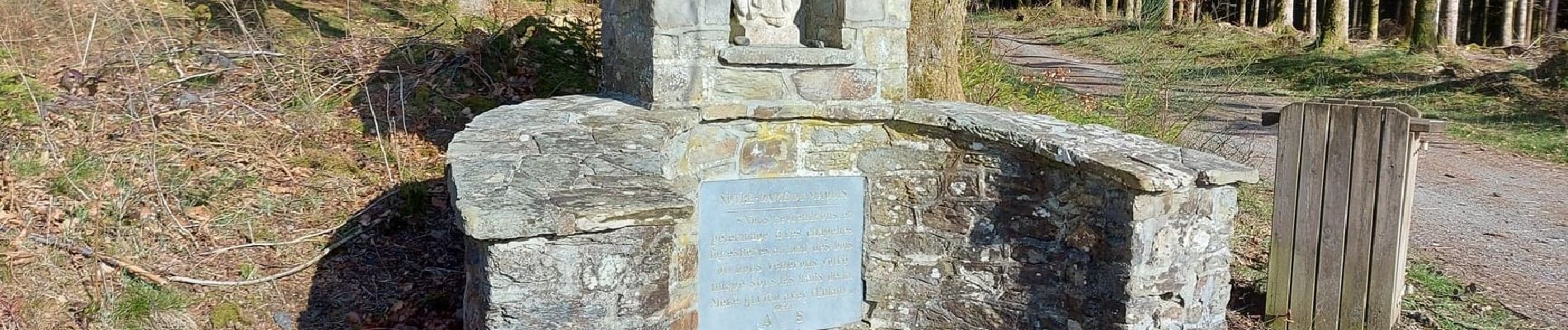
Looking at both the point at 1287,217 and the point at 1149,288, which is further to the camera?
the point at 1287,217

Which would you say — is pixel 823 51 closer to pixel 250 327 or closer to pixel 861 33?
pixel 861 33

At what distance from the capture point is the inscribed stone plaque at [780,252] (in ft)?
13.8

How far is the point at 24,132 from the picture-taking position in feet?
20.6

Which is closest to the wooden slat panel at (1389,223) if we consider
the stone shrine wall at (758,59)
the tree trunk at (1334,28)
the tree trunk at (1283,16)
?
the stone shrine wall at (758,59)

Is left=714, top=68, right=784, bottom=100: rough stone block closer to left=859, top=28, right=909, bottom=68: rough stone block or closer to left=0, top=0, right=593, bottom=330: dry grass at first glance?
left=859, top=28, right=909, bottom=68: rough stone block

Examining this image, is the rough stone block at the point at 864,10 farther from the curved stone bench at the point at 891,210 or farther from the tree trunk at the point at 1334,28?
the tree trunk at the point at 1334,28

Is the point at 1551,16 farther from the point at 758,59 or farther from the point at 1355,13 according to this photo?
the point at 758,59

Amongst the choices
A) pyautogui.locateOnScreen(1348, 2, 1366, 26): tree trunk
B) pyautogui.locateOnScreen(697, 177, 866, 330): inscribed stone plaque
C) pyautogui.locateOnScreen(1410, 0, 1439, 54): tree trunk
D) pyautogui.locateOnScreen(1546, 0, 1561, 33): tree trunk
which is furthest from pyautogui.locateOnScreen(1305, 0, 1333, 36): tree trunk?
pyautogui.locateOnScreen(697, 177, 866, 330): inscribed stone plaque

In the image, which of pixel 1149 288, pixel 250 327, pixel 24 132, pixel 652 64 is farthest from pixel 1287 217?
pixel 24 132

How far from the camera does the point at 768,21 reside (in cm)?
500

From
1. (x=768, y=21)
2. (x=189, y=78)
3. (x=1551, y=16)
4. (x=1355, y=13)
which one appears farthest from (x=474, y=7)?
(x=1355, y=13)

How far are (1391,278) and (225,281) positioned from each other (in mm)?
4938

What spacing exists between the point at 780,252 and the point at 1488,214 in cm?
540

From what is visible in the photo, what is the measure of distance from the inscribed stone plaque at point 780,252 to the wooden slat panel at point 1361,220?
6.40 ft
